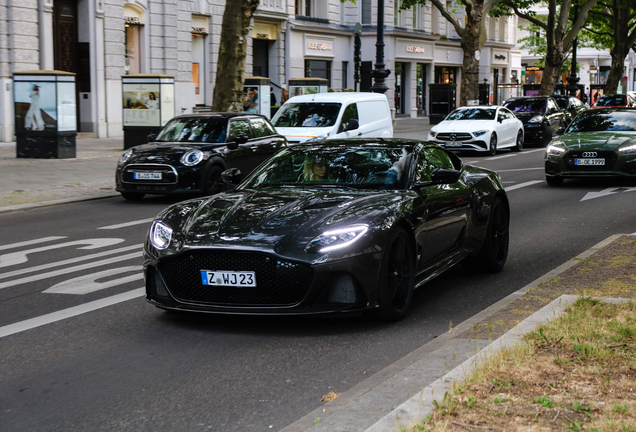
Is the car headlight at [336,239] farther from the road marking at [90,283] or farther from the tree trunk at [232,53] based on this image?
the tree trunk at [232,53]

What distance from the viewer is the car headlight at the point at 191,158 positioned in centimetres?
1422

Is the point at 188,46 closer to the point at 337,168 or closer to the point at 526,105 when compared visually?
the point at 526,105

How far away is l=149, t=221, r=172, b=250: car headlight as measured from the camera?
6.14m

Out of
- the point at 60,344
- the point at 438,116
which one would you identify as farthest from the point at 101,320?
the point at 438,116

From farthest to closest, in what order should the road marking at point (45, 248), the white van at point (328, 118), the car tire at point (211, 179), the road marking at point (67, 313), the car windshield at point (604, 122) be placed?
the white van at point (328, 118) < the car windshield at point (604, 122) < the car tire at point (211, 179) < the road marking at point (45, 248) < the road marking at point (67, 313)

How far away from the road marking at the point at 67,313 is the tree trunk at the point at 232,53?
13.8 meters

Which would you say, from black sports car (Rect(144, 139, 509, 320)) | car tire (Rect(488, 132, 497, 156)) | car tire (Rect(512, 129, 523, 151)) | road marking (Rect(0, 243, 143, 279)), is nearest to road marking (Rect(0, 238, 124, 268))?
road marking (Rect(0, 243, 143, 279))

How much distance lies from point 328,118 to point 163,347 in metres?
13.7

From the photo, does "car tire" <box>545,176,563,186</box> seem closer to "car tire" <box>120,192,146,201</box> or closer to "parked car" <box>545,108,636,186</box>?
"parked car" <box>545,108,636,186</box>

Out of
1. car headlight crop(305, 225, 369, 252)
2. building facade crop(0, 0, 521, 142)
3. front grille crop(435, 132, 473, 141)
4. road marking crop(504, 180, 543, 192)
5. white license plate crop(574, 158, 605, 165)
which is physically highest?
building facade crop(0, 0, 521, 142)

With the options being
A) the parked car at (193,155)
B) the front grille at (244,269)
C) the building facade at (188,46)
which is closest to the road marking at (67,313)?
the front grille at (244,269)

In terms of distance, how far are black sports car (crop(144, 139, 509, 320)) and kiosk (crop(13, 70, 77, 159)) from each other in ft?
49.8

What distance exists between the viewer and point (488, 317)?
242 inches

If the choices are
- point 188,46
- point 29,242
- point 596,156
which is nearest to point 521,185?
A: point 596,156
